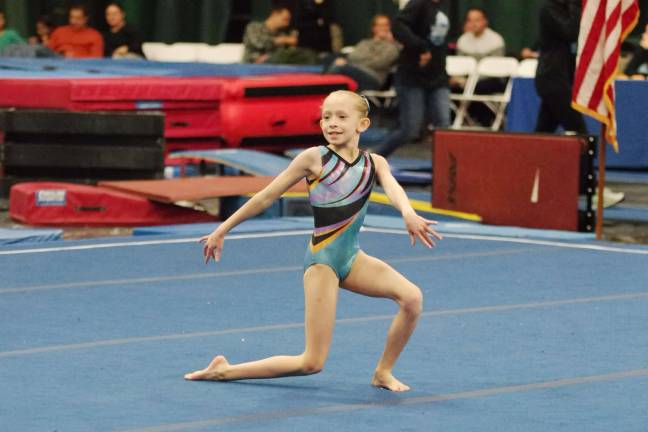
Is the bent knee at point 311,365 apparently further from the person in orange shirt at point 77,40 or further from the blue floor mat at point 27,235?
the person in orange shirt at point 77,40

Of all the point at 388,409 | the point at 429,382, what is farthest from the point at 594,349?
the point at 388,409

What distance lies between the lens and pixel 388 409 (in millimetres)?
5012

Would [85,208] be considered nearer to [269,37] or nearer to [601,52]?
[601,52]

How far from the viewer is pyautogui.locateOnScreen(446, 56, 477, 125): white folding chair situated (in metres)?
16.9

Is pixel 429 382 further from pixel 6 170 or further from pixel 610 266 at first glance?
pixel 6 170

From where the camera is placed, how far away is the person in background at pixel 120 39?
1822 centimetres

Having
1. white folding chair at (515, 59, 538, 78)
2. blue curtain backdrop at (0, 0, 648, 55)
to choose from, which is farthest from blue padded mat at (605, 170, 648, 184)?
blue curtain backdrop at (0, 0, 648, 55)

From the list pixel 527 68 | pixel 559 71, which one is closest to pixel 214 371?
pixel 559 71

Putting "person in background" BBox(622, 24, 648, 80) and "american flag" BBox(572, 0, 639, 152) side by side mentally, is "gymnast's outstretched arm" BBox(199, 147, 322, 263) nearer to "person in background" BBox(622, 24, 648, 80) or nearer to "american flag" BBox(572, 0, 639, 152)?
"american flag" BBox(572, 0, 639, 152)

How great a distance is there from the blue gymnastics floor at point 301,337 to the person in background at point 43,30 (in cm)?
1126

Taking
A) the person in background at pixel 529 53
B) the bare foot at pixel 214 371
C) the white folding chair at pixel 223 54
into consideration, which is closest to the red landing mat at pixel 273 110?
the person in background at pixel 529 53

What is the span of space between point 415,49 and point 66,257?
13.5ft

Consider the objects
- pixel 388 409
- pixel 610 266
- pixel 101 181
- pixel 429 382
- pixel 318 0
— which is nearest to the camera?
pixel 388 409

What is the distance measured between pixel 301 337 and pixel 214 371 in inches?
36.9
